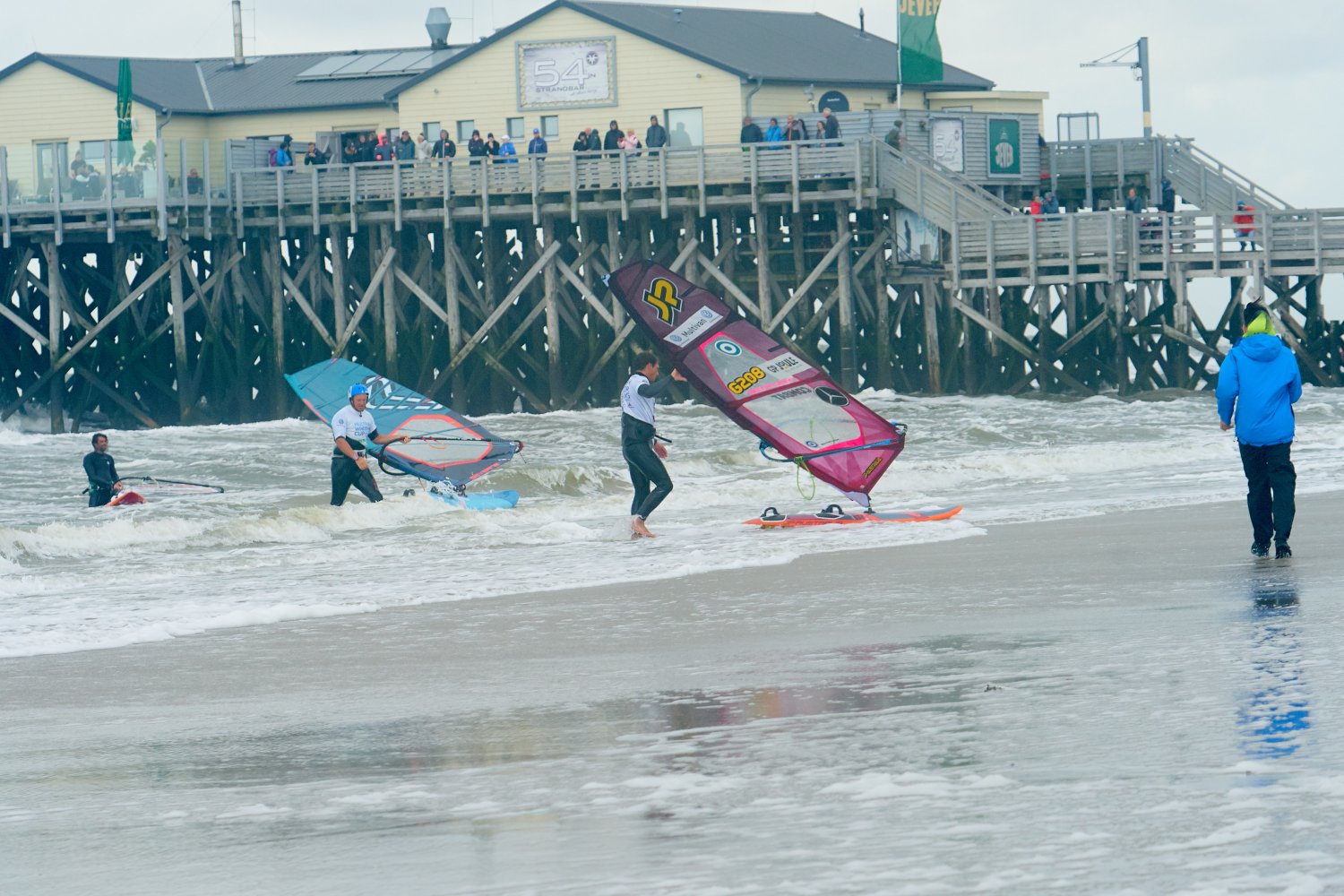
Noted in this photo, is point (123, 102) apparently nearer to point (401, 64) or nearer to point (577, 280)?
point (401, 64)

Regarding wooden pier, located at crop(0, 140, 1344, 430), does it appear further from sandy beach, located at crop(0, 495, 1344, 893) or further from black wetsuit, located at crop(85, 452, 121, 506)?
sandy beach, located at crop(0, 495, 1344, 893)

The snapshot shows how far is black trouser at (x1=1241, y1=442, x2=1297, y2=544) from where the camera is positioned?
9.71 metres

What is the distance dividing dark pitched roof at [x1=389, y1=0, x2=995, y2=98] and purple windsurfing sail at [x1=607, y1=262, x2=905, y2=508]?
18.1 metres

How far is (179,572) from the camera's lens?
1272 centimetres

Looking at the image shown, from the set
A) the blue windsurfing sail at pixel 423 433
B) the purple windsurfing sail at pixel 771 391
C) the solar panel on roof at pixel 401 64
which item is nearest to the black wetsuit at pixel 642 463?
the purple windsurfing sail at pixel 771 391

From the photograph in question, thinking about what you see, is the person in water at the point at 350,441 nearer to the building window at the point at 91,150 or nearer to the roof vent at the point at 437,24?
the building window at the point at 91,150

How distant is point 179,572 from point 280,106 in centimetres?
2403

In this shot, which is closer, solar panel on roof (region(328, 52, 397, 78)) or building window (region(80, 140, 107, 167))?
building window (region(80, 140, 107, 167))

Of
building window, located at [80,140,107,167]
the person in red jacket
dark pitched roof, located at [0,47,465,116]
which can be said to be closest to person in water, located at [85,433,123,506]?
building window, located at [80,140,107,167]

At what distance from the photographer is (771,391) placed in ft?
48.1

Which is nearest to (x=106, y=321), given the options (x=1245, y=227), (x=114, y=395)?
(x=114, y=395)

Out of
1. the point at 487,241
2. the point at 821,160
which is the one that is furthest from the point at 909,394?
the point at 487,241

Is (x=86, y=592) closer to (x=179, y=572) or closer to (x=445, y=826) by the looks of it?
(x=179, y=572)

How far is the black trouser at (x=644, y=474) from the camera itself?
1338 centimetres
